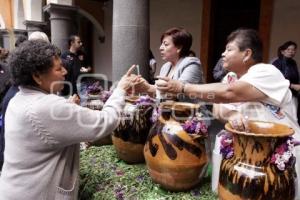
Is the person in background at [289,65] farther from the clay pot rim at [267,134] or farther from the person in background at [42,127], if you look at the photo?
the person in background at [42,127]

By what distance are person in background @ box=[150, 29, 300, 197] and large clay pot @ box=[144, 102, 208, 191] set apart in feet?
0.56

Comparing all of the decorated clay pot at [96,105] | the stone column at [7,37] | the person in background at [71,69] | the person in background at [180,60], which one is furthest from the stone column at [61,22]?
the stone column at [7,37]

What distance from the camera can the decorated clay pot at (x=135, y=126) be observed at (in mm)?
2248

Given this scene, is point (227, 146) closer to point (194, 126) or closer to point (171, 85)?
point (194, 126)

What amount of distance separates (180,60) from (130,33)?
1133mm

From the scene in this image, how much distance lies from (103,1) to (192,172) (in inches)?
409

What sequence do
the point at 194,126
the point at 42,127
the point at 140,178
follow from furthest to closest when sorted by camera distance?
the point at 140,178 → the point at 194,126 → the point at 42,127

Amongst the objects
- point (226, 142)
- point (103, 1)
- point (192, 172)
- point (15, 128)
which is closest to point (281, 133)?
point (226, 142)

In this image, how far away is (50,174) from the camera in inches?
62.3

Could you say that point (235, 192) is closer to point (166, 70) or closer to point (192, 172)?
point (192, 172)

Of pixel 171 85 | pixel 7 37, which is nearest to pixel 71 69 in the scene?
pixel 171 85

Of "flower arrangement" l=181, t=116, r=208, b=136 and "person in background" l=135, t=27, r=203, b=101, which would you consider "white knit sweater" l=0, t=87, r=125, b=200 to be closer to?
"flower arrangement" l=181, t=116, r=208, b=136

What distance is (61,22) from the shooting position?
Result: 6.93 m

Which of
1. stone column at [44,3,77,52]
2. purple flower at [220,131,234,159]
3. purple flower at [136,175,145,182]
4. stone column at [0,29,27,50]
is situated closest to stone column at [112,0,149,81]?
purple flower at [136,175,145,182]
